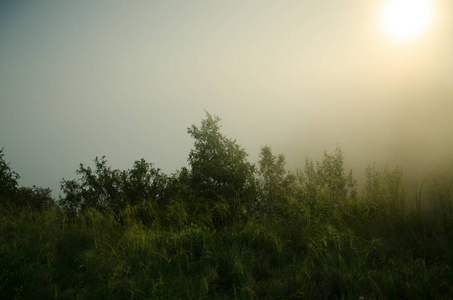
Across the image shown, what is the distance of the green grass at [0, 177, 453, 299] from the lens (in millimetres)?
2877

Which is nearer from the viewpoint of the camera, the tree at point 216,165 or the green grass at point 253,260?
the green grass at point 253,260

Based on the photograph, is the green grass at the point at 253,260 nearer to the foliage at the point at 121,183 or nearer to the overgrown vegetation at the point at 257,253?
the overgrown vegetation at the point at 257,253

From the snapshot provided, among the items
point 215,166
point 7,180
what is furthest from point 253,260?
point 7,180

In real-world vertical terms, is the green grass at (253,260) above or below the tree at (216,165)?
below

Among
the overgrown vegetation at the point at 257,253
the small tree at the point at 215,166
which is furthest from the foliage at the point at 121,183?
the overgrown vegetation at the point at 257,253

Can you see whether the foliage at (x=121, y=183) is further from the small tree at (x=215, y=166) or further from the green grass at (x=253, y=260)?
the green grass at (x=253, y=260)

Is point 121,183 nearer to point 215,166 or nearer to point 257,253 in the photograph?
point 215,166

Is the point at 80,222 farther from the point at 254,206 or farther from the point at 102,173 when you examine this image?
the point at 102,173

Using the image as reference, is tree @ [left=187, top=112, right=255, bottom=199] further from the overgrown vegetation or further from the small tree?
the overgrown vegetation

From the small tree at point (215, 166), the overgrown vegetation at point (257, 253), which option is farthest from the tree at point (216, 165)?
the overgrown vegetation at point (257, 253)

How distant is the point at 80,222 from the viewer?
18.7 feet

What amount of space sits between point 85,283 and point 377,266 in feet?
12.3

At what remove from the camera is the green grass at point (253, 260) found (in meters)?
2.88

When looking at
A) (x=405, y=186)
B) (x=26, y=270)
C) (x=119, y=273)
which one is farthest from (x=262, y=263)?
(x=405, y=186)
